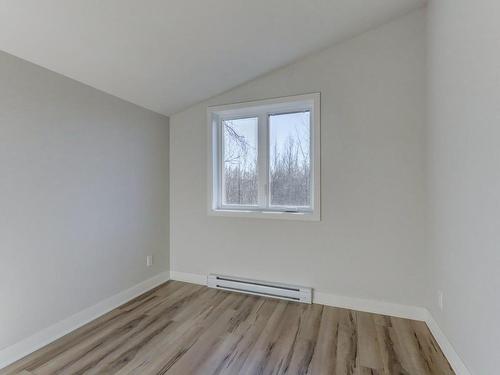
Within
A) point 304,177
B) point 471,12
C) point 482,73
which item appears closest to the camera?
point 482,73

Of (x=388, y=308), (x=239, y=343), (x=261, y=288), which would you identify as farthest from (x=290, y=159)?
(x=239, y=343)

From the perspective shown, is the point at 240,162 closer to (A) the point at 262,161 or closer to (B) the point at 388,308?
(A) the point at 262,161

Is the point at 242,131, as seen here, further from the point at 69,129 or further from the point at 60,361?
the point at 60,361

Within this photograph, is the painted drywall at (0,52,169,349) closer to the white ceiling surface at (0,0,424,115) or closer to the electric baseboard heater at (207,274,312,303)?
the white ceiling surface at (0,0,424,115)

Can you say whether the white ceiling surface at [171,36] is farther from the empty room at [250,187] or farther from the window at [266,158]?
the window at [266,158]

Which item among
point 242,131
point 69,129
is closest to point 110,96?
point 69,129

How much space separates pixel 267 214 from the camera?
2.86m

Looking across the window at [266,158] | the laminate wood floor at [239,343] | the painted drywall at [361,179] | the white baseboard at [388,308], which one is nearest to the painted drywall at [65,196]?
the laminate wood floor at [239,343]

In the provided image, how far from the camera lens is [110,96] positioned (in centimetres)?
254

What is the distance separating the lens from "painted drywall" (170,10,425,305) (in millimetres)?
2330

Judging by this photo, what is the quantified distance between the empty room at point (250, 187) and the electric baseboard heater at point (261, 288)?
2 centimetres

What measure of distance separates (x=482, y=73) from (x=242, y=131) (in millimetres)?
2256

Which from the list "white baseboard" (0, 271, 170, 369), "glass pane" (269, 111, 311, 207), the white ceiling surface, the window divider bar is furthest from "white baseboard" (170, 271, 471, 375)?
the white ceiling surface

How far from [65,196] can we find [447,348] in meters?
3.11
